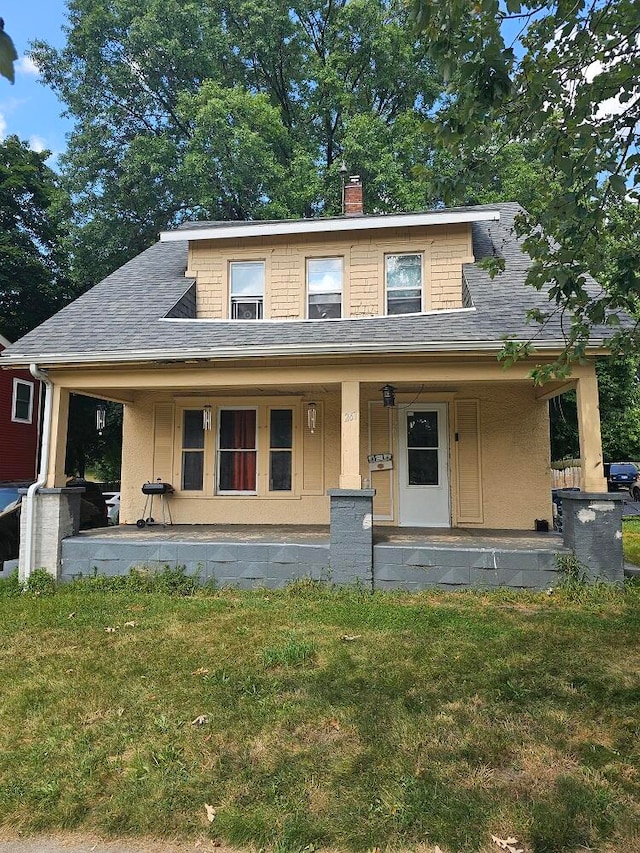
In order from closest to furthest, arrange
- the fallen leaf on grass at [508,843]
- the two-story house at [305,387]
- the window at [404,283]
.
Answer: the fallen leaf on grass at [508,843] → the two-story house at [305,387] → the window at [404,283]

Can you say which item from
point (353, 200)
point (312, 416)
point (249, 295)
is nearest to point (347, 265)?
point (249, 295)

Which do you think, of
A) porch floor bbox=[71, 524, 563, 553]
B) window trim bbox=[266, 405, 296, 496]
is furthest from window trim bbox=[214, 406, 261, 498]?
porch floor bbox=[71, 524, 563, 553]

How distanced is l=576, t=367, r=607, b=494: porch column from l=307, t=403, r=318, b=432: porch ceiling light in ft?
13.4

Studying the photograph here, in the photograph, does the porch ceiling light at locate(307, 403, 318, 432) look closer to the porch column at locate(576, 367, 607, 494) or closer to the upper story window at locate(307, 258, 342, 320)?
the upper story window at locate(307, 258, 342, 320)

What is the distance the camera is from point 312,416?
913 centimetres

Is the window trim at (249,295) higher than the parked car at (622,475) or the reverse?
higher

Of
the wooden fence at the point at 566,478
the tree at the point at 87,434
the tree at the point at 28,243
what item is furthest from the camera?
the tree at the point at 87,434

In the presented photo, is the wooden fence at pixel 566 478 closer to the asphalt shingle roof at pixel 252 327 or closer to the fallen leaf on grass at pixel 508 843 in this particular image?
the asphalt shingle roof at pixel 252 327

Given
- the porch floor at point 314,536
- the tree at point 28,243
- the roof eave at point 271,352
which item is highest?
the tree at point 28,243

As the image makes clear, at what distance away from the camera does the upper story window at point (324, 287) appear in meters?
9.41

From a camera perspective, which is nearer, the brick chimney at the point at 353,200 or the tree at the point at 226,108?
the brick chimney at the point at 353,200

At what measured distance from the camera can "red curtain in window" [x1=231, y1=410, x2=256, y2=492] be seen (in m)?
9.42

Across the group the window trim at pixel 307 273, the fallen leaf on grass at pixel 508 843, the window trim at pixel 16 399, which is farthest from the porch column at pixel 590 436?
the window trim at pixel 16 399

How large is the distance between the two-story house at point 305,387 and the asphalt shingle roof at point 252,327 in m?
0.04
